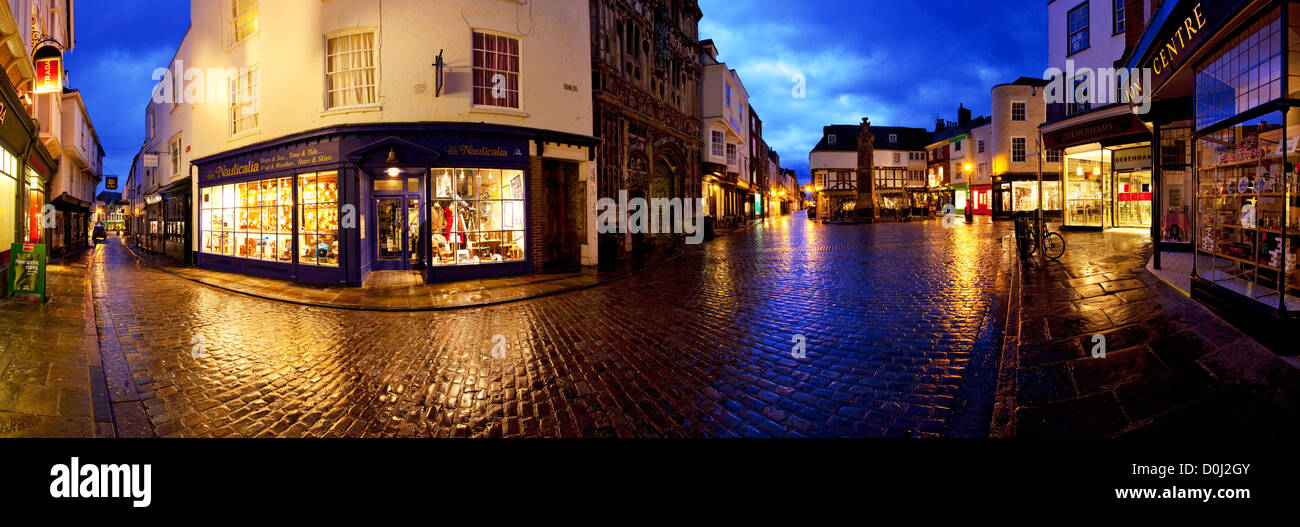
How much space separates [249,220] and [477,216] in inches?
283

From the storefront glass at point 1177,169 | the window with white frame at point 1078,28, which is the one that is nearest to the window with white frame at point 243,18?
the storefront glass at point 1177,169

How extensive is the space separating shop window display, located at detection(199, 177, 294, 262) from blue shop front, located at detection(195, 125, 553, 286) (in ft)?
0.18

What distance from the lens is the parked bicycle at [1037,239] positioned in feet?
41.1

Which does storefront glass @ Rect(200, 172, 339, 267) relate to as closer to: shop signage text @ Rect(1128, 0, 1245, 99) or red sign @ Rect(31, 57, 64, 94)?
red sign @ Rect(31, 57, 64, 94)

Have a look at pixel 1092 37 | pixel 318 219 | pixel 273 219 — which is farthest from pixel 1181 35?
pixel 273 219

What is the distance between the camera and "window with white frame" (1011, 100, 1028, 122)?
37.9 meters

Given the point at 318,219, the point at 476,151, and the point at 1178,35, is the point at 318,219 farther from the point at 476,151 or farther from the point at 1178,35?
the point at 1178,35

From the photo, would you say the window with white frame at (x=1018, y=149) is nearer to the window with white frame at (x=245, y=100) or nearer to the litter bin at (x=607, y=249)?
the litter bin at (x=607, y=249)

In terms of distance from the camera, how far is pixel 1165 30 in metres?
6.84

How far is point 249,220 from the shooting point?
574 inches

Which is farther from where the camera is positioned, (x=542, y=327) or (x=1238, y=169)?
(x=542, y=327)

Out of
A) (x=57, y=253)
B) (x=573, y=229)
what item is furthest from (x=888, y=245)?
(x=57, y=253)
